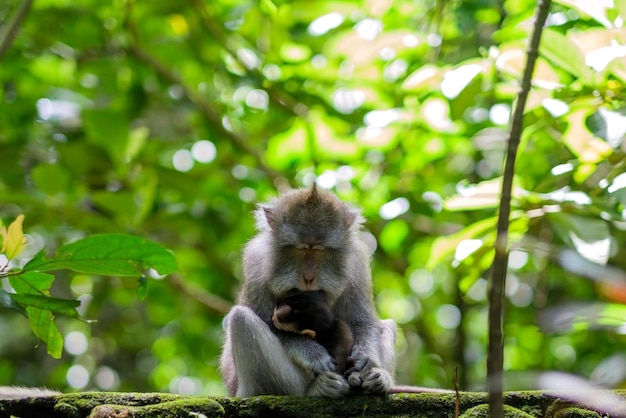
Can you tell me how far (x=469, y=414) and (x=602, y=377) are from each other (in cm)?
172

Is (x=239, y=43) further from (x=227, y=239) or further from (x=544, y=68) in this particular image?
(x=544, y=68)

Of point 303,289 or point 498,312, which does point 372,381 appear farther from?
point 498,312

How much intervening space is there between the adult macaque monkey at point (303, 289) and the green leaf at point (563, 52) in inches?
74.7

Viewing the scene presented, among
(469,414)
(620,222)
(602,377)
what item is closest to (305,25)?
(620,222)

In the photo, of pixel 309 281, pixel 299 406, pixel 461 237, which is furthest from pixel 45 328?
pixel 461 237

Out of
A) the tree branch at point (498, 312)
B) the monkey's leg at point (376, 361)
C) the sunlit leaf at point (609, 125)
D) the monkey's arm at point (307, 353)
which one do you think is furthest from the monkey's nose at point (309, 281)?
the tree branch at point (498, 312)

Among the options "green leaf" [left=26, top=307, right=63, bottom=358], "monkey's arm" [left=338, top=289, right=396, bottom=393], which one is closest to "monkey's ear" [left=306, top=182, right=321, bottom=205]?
"monkey's arm" [left=338, top=289, right=396, bottom=393]

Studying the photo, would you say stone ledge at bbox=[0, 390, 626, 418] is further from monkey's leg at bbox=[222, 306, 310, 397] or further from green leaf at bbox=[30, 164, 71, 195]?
green leaf at bbox=[30, 164, 71, 195]

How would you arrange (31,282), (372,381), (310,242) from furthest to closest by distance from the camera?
(310,242) → (372,381) → (31,282)

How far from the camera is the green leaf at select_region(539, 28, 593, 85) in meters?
3.72

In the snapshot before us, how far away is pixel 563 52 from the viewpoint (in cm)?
377

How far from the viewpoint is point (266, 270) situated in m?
5.25

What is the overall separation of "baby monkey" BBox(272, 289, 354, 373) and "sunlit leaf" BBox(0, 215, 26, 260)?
1.82 meters

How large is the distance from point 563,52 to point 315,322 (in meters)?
2.10
